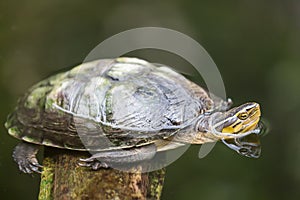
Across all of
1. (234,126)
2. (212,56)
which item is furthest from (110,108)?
(212,56)

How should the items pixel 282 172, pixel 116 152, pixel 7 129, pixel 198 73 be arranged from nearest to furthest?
pixel 116 152 < pixel 7 129 < pixel 282 172 < pixel 198 73

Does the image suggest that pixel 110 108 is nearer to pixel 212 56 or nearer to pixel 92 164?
pixel 92 164

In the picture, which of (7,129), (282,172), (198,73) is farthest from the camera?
(198,73)

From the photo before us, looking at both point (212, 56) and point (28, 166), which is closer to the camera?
point (28, 166)

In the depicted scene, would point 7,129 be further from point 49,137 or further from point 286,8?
point 286,8

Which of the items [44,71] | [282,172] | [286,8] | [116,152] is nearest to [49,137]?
[116,152]

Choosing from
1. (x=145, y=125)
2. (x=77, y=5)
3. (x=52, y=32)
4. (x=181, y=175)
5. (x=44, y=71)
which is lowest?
(x=181, y=175)

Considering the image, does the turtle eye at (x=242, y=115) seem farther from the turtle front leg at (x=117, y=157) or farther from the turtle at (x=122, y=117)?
the turtle front leg at (x=117, y=157)
